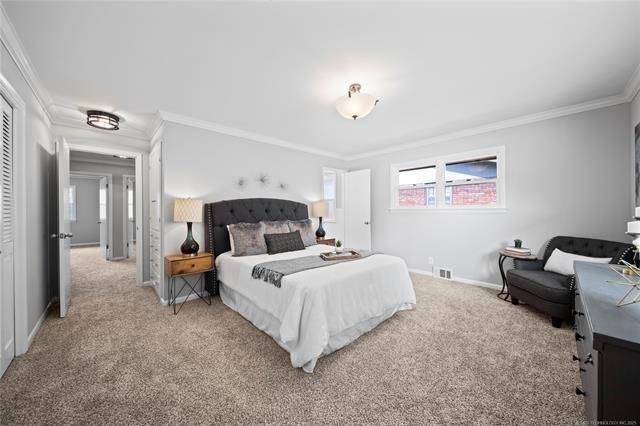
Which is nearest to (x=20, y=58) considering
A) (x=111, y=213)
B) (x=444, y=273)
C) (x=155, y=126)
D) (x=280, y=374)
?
(x=155, y=126)

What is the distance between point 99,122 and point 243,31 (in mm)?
2701

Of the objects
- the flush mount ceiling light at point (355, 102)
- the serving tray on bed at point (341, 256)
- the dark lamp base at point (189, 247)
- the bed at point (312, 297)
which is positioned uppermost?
the flush mount ceiling light at point (355, 102)

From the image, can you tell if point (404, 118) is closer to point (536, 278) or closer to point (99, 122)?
point (536, 278)

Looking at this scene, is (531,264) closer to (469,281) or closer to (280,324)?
(469,281)

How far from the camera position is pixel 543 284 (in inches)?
100

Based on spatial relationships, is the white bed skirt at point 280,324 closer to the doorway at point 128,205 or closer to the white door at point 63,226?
the white door at point 63,226

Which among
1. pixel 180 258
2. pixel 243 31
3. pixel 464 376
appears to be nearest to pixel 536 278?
pixel 464 376

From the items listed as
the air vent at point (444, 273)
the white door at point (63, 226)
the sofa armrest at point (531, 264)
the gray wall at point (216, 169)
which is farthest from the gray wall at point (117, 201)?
the sofa armrest at point (531, 264)

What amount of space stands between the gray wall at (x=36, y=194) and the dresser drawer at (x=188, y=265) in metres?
1.09

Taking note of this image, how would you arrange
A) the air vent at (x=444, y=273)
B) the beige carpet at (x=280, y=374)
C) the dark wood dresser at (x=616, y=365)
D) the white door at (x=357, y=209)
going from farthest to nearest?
the white door at (x=357, y=209) < the air vent at (x=444, y=273) < the beige carpet at (x=280, y=374) < the dark wood dresser at (x=616, y=365)

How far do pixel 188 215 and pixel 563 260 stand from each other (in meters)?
4.47

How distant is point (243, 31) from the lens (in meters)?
1.77

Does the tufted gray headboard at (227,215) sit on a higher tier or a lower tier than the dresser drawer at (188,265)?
higher

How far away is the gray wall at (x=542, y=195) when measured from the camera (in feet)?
9.32
